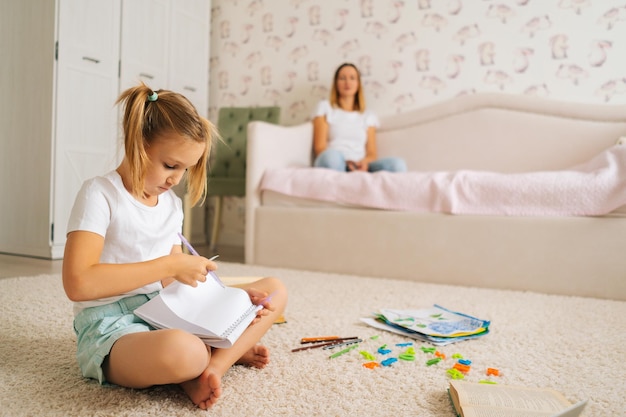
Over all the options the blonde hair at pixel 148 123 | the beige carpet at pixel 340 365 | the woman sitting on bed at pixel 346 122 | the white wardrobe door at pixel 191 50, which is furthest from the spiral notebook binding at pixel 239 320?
the white wardrobe door at pixel 191 50

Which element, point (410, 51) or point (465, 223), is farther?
point (410, 51)

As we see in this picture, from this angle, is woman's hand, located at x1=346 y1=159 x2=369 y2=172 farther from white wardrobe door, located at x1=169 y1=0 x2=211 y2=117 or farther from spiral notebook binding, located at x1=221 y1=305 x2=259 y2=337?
spiral notebook binding, located at x1=221 y1=305 x2=259 y2=337

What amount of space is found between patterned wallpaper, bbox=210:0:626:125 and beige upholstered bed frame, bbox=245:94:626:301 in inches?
5.4

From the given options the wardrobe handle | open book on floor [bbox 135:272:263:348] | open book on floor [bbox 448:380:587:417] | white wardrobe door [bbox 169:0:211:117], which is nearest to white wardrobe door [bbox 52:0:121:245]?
the wardrobe handle

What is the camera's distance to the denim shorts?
2.59 ft

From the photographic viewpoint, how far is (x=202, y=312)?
0.82m

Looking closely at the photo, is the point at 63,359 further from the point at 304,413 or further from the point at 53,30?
the point at 53,30

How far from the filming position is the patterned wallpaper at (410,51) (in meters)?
2.46

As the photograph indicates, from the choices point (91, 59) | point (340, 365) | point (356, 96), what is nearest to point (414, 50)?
point (356, 96)

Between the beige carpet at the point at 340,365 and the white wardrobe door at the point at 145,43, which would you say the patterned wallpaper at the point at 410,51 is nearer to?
the white wardrobe door at the point at 145,43

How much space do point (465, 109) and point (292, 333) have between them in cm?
187

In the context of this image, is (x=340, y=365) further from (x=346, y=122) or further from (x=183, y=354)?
(x=346, y=122)

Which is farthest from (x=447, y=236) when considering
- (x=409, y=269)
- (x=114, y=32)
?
(x=114, y=32)

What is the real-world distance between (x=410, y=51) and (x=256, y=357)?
2.28m
